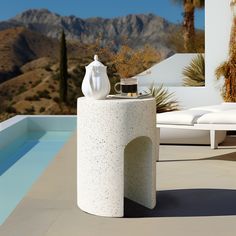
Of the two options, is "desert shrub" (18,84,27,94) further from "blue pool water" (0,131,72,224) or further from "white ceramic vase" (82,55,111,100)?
"white ceramic vase" (82,55,111,100)

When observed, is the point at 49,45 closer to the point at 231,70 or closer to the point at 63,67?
the point at 63,67

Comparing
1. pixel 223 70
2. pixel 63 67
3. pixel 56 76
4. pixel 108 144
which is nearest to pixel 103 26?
pixel 56 76

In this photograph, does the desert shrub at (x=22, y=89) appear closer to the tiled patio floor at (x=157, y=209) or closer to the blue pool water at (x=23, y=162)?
the blue pool water at (x=23, y=162)

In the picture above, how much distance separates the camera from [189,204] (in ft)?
13.4

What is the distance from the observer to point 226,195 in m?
4.38

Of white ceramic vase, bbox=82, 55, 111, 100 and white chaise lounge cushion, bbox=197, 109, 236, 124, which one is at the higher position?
white ceramic vase, bbox=82, 55, 111, 100

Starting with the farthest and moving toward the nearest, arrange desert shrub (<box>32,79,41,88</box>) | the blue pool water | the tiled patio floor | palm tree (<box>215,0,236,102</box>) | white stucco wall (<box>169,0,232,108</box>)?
desert shrub (<box>32,79,41,88</box>) < white stucco wall (<box>169,0,232,108</box>) < palm tree (<box>215,0,236,102</box>) < the blue pool water < the tiled patio floor

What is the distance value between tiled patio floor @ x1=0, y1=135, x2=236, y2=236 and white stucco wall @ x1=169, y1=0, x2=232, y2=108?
136 inches

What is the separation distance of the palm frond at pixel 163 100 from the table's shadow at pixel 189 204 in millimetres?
4304

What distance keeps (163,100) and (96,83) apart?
5330mm

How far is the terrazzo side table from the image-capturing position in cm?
364

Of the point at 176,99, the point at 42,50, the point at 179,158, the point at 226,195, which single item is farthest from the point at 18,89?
the point at 226,195

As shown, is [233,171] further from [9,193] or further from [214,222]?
[9,193]

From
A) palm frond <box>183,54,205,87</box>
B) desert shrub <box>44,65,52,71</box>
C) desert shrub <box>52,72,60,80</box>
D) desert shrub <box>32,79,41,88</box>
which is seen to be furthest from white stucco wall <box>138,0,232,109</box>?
desert shrub <box>44,65,52,71</box>
